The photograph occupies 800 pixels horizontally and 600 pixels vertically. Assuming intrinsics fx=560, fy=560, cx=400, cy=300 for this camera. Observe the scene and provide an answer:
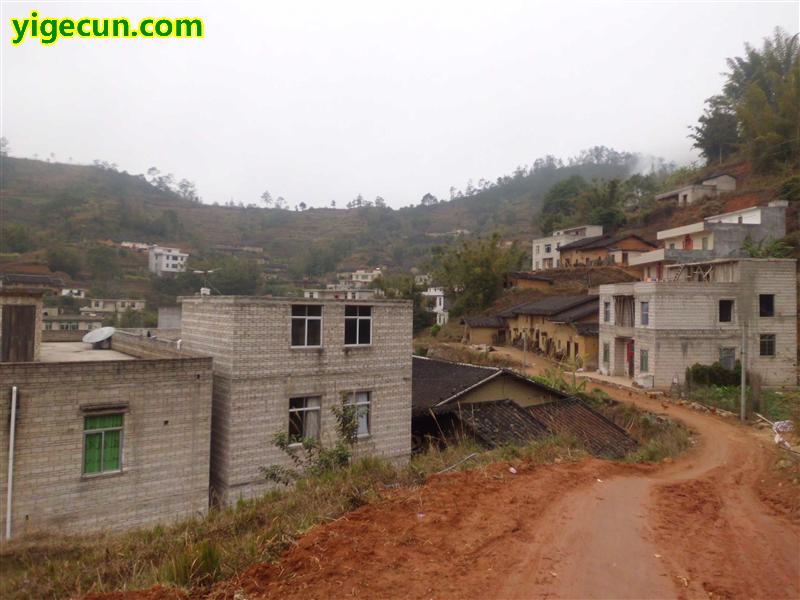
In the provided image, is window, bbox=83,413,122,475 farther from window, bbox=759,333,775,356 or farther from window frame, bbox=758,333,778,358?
window, bbox=759,333,775,356

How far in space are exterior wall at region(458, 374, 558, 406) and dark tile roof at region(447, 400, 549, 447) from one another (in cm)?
87

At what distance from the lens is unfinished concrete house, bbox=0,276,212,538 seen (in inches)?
384

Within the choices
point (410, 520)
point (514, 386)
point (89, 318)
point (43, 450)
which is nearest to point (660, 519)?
point (410, 520)

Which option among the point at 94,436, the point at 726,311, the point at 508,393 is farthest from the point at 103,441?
the point at 726,311

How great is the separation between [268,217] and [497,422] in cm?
10367

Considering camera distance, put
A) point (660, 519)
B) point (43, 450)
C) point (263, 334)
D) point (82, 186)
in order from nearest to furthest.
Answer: point (660, 519) → point (43, 450) → point (263, 334) → point (82, 186)

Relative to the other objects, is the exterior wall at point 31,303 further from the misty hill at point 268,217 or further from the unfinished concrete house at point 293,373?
the misty hill at point 268,217

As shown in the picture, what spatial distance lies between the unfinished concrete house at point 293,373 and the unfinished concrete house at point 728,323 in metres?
14.1

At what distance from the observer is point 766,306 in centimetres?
2445

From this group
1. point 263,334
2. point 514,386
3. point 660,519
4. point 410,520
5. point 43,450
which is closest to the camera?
point 410,520

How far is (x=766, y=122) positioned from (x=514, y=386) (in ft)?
140

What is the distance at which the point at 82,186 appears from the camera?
3730 inches

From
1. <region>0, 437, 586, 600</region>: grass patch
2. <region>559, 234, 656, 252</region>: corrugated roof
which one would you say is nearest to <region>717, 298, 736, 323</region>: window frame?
<region>0, 437, 586, 600</region>: grass patch

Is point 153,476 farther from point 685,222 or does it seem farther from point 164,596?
point 685,222
